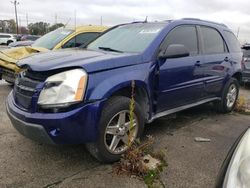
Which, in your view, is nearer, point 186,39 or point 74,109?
point 74,109

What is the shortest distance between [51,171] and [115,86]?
1.15 metres

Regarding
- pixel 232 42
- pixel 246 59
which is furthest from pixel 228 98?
pixel 246 59

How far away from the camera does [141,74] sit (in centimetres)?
387

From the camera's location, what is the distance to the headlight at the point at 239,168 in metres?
1.67

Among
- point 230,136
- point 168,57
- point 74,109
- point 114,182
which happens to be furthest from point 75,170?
point 230,136

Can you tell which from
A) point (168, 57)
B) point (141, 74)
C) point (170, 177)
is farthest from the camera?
point (168, 57)

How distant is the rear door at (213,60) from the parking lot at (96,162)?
0.80 meters

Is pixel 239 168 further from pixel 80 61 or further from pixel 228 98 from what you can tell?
pixel 228 98

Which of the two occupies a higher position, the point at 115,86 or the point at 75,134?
the point at 115,86

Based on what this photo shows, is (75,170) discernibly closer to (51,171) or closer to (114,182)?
(51,171)

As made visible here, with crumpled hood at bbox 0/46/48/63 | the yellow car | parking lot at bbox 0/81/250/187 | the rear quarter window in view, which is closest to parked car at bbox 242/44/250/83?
the rear quarter window

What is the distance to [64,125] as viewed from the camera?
10.2ft

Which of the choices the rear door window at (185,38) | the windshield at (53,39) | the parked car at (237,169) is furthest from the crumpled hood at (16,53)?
the parked car at (237,169)

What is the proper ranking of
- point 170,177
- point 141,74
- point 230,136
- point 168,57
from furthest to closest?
point 230,136, point 168,57, point 141,74, point 170,177
